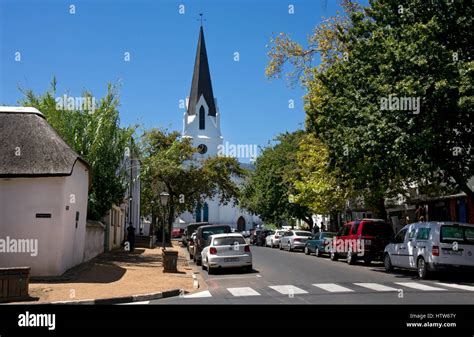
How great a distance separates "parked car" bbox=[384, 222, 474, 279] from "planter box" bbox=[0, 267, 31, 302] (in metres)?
11.6

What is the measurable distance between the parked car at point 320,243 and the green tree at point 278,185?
12758mm

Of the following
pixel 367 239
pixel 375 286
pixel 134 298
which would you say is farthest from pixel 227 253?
pixel 134 298

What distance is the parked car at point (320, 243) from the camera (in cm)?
3065

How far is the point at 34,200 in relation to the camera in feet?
55.5

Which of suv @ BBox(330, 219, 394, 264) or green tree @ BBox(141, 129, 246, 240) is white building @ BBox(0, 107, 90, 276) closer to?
suv @ BBox(330, 219, 394, 264)

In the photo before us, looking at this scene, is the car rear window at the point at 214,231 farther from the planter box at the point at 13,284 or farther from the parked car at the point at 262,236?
the parked car at the point at 262,236

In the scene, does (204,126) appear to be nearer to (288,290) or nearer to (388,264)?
(388,264)

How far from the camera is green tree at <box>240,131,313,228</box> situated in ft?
162

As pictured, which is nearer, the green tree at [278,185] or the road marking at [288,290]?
the road marking at [288,290]

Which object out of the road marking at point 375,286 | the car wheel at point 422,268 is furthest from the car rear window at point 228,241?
the car wheel at point 422,268

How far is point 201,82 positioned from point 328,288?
69.1 meters

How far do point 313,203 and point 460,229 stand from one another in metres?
19.0
